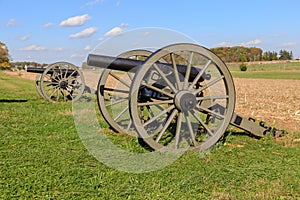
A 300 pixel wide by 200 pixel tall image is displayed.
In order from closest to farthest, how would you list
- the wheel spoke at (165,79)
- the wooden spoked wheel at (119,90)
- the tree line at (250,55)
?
the wheel spoke at (165,79) → the wooden spoked wheel at (119,90) → the tree line at (250,55)

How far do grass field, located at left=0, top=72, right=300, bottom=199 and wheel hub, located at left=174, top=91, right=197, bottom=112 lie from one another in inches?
32.4

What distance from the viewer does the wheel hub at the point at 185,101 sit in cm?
524

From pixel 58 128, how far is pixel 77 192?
416cm

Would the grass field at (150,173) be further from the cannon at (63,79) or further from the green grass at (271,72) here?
the green grass at (271,72)

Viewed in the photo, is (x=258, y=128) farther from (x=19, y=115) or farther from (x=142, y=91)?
(x=19, y=115)

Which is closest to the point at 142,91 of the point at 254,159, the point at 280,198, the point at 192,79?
the point at 192,79

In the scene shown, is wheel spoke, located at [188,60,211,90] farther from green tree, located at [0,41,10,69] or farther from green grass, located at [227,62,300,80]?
green tree, located at [0,41,10,69]

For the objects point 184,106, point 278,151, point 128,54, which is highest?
point 128,54

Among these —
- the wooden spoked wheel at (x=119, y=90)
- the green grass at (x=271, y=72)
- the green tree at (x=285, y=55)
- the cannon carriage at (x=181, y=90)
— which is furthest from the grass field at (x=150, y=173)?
the green tree at (x=285, y=55)

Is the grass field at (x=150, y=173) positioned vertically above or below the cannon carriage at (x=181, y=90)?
below

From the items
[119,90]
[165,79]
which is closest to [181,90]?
[165,79]

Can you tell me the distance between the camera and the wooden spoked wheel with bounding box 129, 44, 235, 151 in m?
5.03

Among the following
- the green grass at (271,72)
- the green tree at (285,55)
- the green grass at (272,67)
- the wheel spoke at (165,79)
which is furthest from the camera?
the green tree at (285,55)

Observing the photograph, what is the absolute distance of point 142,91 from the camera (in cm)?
612
